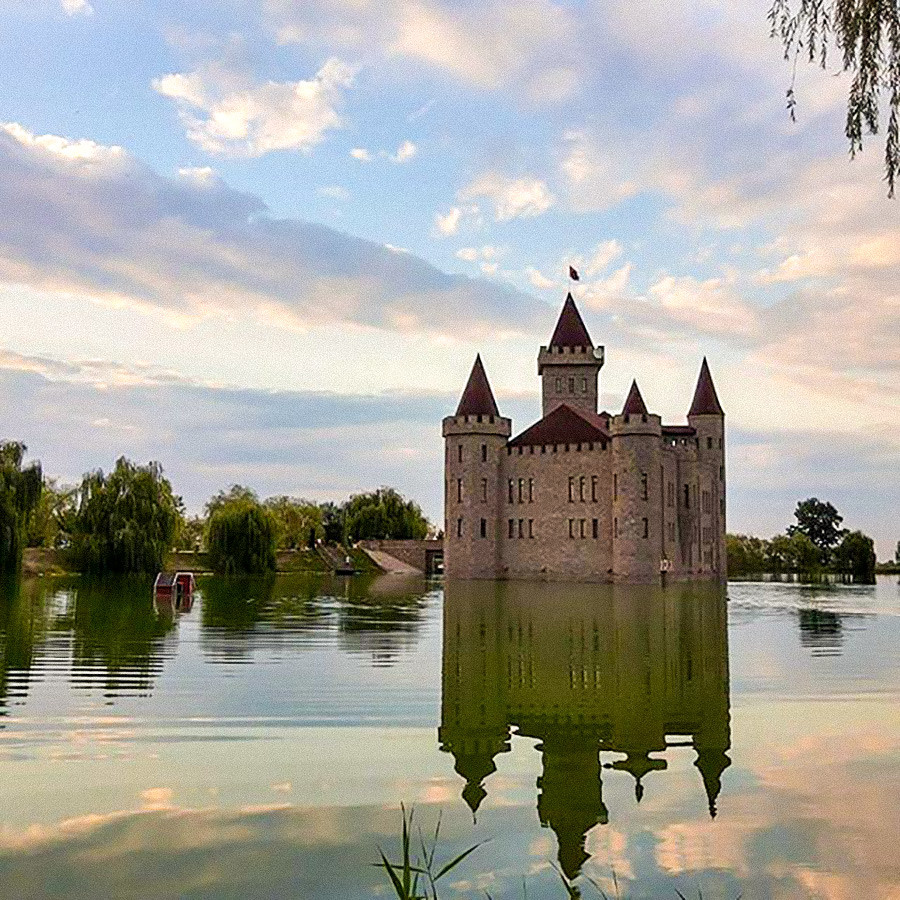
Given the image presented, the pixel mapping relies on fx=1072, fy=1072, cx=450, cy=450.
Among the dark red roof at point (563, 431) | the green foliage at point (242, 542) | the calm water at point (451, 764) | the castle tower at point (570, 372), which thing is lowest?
the calm water at point (451, 764)

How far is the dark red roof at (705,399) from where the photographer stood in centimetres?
5447

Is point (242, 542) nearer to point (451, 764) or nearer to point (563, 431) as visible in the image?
point (563, 431)

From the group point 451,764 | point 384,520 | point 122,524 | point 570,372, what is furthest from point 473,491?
point 451,764

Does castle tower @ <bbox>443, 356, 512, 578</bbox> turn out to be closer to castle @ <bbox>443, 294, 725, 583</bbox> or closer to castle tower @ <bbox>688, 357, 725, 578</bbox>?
castle @ <bbox>443, 294, 725, 583</bbox>

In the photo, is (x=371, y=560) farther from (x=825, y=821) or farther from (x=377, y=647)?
(x=825, y=821)

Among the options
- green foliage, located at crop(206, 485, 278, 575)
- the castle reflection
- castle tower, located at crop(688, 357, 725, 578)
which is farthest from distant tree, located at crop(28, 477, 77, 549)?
the castle reflection

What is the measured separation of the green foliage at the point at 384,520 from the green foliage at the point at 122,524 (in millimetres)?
36743

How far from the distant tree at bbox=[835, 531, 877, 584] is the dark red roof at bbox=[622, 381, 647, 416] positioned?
42.6 metres

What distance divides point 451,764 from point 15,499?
115 feet

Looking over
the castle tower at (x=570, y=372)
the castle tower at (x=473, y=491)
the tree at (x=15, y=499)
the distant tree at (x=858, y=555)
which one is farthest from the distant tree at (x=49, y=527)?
the distant tree at (x=858, y=555)

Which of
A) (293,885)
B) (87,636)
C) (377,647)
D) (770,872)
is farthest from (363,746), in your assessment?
(87,636)

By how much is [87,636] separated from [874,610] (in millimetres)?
22916

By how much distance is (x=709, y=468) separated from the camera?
54.2 m

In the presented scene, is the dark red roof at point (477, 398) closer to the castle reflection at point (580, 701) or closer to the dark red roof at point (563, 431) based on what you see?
the dark red roof at point (563, 431)
